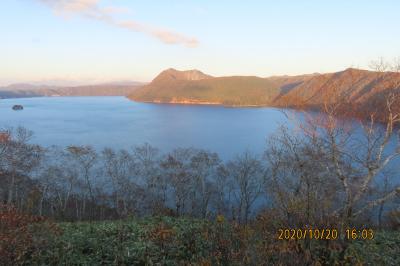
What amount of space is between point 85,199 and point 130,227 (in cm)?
2307

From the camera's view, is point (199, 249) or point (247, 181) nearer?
point (199, 249)

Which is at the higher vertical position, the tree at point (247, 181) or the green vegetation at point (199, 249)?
the green vegetation at point (199, 249)

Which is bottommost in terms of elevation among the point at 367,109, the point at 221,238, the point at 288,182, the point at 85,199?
the point at 85,199

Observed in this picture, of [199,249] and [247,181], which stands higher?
[199,249]

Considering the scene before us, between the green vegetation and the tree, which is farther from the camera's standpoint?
the tree

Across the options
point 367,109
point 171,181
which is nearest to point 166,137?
Answer: point 171,181

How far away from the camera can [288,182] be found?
19500 mm

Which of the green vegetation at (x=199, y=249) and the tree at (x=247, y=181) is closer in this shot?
the green vegetation at (x=199, y=249)

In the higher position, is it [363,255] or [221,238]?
[221,238]

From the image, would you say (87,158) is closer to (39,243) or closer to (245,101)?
(39,243)

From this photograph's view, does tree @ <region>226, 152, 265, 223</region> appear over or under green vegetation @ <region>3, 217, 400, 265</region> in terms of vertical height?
under

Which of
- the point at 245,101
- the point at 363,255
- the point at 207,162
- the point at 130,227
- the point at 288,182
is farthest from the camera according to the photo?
the point at 245,101

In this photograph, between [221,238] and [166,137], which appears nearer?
[221,238]

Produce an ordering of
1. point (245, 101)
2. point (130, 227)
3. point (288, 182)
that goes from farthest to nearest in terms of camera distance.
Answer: point (245, 101)
point (288, 182)
point (130, 227)
